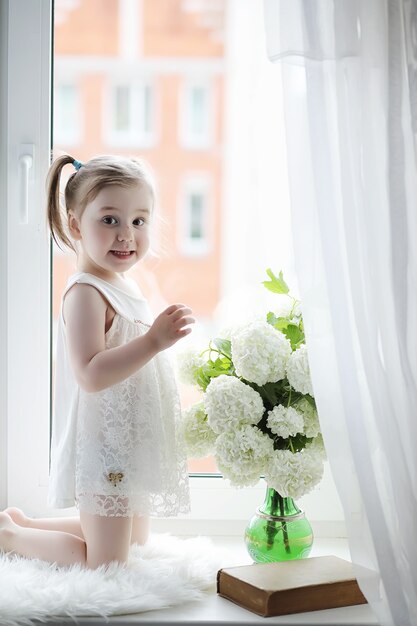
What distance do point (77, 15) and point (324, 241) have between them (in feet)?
2.68

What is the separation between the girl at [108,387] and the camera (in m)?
1.44

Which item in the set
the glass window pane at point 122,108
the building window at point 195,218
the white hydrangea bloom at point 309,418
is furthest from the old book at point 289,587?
the glass window pane at point 122,108

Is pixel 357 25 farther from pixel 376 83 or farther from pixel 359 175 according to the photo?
pixel 359 175

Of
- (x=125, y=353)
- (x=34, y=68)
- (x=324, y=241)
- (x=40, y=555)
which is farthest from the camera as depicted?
(x=34, y=68)

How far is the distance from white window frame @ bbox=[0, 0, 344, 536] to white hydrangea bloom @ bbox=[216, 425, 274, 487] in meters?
0.35

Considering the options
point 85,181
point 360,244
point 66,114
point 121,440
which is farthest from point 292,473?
point 66,114

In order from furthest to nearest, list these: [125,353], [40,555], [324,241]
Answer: [40,555]
[125,353]
[324,241]

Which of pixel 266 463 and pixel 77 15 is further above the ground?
pixel 77 15

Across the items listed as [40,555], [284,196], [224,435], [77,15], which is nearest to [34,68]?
[77,15]

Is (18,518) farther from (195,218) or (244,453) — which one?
(195,218)

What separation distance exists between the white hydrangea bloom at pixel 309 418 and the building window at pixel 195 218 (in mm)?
450

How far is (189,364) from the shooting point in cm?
156

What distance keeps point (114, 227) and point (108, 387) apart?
0.95ft

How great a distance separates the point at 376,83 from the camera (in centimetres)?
130
